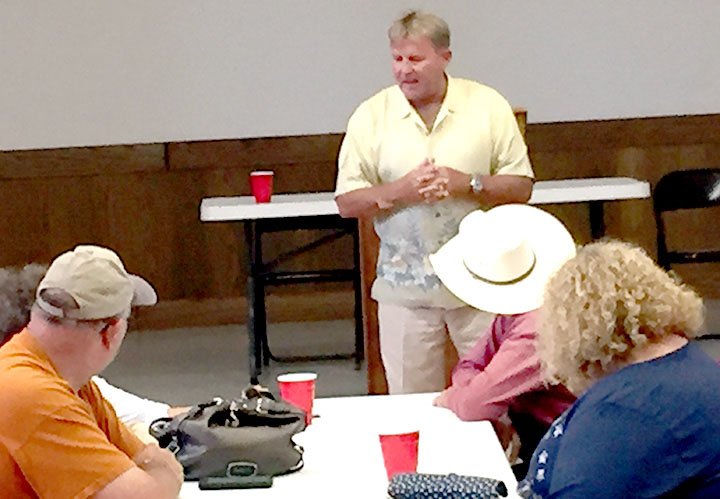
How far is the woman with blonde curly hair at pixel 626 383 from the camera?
181 cm

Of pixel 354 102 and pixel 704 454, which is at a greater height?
pixel 354 102

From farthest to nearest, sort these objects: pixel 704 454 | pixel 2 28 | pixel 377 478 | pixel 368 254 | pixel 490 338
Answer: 1. pixel 2 28
2. pixel 368 254
3. pixel 490 338
4. pixel 377 478
5. pixel 704 454

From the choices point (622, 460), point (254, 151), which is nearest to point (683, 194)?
point (254, 151)

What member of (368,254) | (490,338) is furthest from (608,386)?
(368,254)

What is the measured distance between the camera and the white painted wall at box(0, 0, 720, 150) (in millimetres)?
6684

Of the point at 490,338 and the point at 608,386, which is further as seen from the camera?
the point at 490,338

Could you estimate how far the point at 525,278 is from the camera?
274 centimetres

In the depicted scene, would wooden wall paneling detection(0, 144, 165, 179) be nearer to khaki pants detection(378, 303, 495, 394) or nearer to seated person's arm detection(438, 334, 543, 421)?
khaki pants detection(378, 303, 495, 394)

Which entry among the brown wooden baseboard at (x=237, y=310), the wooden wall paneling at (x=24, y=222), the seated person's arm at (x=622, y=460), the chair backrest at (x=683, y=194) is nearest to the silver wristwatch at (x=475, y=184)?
the seated person's arm at (x=622, y=460)

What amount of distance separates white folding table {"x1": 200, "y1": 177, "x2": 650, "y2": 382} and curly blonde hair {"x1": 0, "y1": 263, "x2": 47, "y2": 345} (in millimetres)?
2926

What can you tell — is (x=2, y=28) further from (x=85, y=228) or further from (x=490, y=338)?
(x=490, y=338)

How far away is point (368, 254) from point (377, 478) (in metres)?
2.01

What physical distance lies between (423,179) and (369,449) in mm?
1140

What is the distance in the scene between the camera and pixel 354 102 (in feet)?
22.0
